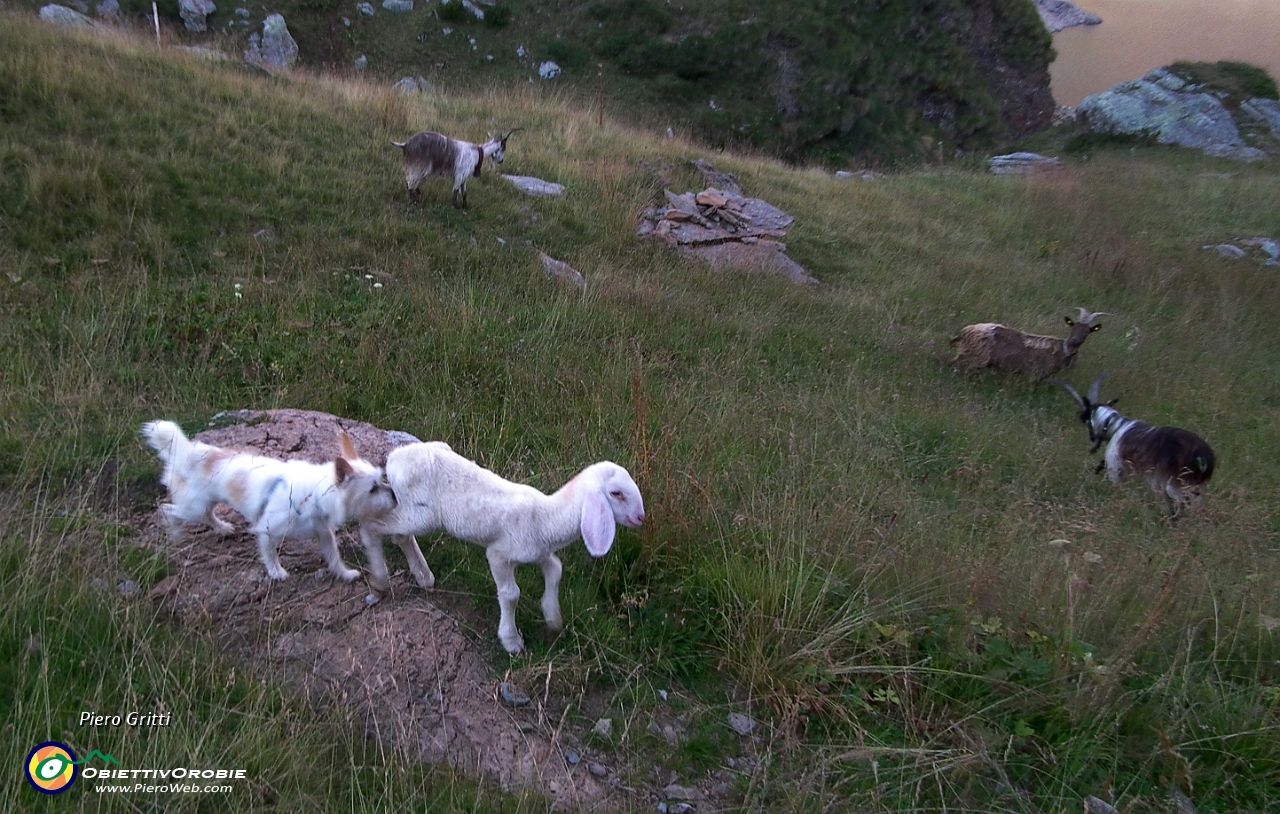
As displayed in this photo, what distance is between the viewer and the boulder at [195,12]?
20.0 meters

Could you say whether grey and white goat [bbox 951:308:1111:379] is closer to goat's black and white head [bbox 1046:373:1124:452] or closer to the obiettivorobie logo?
goat's black and white head [bbox 1046:373:1124:452]

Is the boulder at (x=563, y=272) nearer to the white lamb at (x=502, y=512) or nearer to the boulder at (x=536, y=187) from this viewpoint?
the boulder at (x=536, y=187)

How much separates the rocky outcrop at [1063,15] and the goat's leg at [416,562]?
46321 millimetres

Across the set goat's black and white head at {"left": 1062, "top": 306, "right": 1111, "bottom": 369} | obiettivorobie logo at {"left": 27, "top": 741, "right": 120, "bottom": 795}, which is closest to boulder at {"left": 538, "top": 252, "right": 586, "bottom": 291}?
goat's black and white head at {"left": 1062, "top": 306, "right": 1111, "bottom": 369}

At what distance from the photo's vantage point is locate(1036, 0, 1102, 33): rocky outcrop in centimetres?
3956

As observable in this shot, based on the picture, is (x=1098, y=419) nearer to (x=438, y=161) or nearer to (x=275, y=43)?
(x=438, y=161)

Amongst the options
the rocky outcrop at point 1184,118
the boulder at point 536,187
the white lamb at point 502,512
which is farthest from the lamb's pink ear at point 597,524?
the rocky outcrop at point 1184,118

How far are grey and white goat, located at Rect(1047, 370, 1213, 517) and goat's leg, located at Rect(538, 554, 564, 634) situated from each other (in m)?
4.92

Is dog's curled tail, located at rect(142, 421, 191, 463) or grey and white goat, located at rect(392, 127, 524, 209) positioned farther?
grey and white goat, located at rect(392, 127, 524, 209)

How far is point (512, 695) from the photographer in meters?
2.66

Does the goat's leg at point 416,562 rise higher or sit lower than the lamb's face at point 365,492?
lower

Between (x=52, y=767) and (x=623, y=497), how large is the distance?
70.9 inches

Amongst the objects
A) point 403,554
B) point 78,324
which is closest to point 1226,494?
point 403,554

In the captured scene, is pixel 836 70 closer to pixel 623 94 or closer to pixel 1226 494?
pixel 623 94
